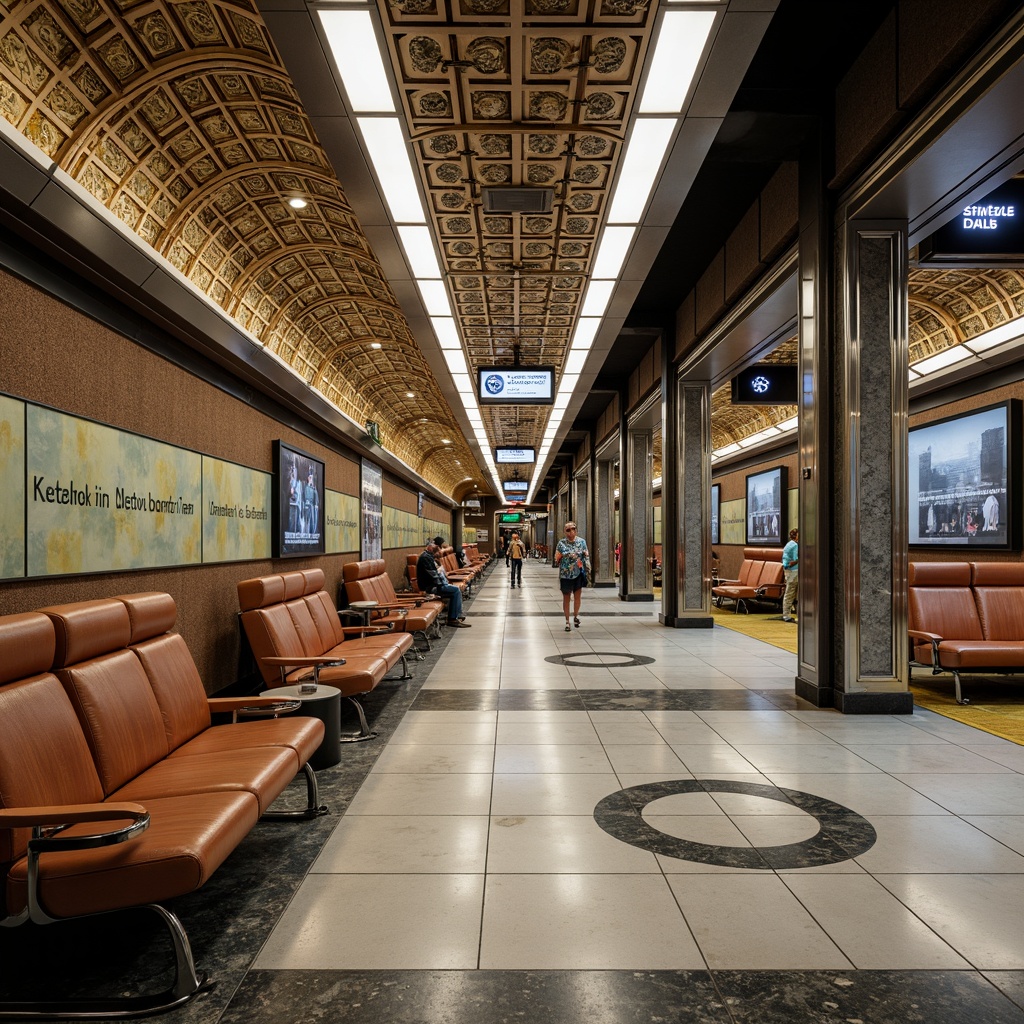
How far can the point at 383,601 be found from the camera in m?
9.54

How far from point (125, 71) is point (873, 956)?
565cm

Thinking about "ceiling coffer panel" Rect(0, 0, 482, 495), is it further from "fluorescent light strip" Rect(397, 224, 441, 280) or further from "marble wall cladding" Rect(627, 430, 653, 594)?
"marble wall cladding" Rect(627, 430, 653, 594)

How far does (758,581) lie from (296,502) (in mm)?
9958

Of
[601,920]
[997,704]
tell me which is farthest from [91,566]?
[997,704]

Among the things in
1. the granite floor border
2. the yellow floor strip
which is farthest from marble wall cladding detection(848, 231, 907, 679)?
the granite floor border

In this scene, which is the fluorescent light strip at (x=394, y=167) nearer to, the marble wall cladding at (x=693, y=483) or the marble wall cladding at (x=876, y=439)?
the marble wall cladding at (x=876, y=439)

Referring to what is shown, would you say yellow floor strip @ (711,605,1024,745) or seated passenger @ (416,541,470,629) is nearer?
yellow floor strip @ (711,605,1024,745)

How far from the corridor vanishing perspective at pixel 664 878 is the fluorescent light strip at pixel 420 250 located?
12.5 feet

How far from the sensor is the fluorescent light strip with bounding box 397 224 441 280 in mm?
6180

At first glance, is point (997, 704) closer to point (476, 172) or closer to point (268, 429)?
point (476, 172)

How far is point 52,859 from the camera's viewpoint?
2.05 metres

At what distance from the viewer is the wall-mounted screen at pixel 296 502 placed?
A: 6902 mm

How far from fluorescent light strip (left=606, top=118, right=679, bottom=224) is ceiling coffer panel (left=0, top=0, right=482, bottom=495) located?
2267 mm

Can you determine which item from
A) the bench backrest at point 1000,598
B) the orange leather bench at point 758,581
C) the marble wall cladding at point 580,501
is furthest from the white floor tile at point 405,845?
the marble wall cladding at point 580,501
